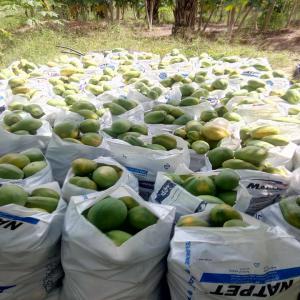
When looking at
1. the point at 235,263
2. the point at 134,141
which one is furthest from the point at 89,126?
the point at 235,263

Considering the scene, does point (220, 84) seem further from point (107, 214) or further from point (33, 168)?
point (107, 214)

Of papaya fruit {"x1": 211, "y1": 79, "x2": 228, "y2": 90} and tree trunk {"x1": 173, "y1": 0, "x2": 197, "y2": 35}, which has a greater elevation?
papaya fruit {"x1": 211, "y1": 79, "x2": 228, "y2": 90}

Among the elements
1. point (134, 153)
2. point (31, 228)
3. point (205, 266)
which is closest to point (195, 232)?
point (205, 266)

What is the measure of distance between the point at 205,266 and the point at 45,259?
0.79m

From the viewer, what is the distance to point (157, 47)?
930cm

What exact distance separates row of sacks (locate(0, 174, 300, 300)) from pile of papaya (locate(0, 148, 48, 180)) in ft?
0.75

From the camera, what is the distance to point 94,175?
78.7 inches

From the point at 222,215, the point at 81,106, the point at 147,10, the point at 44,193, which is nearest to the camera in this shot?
the point at 222,215

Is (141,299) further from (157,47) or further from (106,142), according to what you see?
(157,47)

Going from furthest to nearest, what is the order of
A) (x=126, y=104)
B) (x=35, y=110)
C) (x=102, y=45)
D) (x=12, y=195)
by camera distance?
1. (x=102, y=45)
2. (x=126, y=104)
3. (x=35, y=110)
4. (x=12, y=195)

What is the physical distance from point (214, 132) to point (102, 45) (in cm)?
747

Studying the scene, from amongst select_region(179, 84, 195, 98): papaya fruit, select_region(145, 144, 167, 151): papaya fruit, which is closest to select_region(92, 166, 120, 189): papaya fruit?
select_region(145, 144, 167, 151): papaya fruit

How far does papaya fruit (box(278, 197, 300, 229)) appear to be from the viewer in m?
1.70

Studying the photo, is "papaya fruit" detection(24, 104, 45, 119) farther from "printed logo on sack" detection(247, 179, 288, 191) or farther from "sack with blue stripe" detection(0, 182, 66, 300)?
"printed logo on sack" detection(247, 179, 288, 191)
